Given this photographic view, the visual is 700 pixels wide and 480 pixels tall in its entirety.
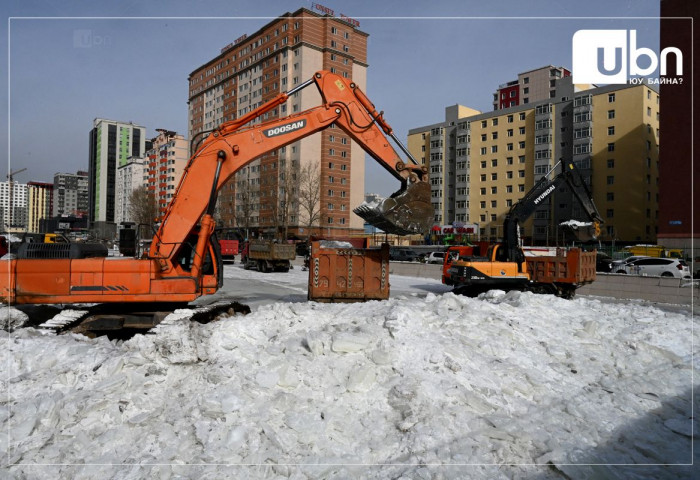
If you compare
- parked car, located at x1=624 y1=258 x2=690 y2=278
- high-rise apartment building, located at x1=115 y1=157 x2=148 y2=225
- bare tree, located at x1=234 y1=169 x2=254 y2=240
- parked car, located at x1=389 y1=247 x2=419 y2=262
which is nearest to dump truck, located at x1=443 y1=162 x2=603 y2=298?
parked car, located at x1=624 y1=258 x2=690 y2=278

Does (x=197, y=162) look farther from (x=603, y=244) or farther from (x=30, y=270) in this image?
(x=603, y=244)

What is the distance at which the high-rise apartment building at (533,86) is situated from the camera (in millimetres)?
77000

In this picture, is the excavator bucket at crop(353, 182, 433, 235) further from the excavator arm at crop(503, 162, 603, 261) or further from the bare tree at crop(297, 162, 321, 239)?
the bare tree at crop(297, 162, 321, 239)

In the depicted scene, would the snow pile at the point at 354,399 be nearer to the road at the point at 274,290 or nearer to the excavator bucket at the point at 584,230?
the road at the point at 274,290

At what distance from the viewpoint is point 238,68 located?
7588 centimetres

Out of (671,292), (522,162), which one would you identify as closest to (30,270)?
(671,292)

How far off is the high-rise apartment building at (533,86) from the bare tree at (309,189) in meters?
40.9

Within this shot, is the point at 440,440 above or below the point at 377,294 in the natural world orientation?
below

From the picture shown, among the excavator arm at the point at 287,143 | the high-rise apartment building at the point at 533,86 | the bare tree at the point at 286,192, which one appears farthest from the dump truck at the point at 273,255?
the high-rise apartment building at the point at 533,86

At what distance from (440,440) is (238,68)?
266 ft

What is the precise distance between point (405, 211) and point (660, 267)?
74.8 ft

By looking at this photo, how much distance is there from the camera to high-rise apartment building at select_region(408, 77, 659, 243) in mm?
51906

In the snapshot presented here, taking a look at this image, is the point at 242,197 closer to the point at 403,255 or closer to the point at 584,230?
the point at 403,255

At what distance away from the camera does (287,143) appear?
9430 mm
